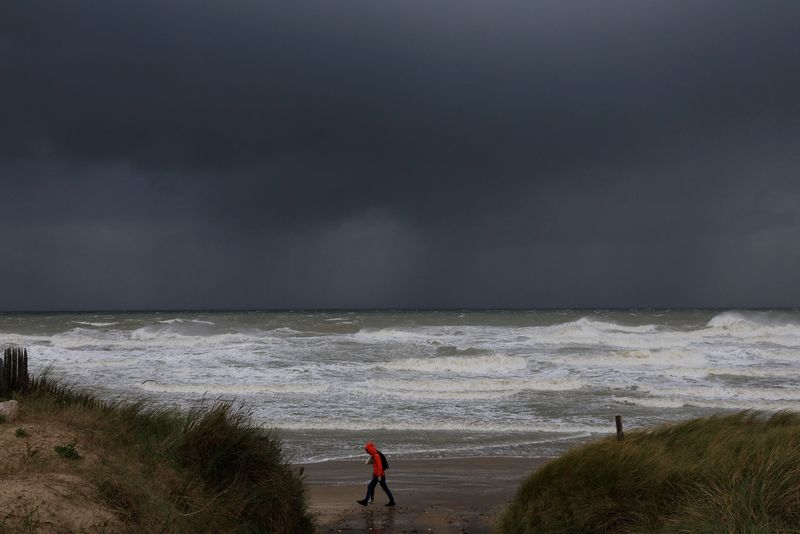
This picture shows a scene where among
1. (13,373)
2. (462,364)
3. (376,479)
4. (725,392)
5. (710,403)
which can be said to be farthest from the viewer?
(462,364)

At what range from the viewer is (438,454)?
15086 mm

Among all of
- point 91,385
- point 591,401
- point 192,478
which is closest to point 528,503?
point 192,478

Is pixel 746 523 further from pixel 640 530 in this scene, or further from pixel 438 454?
pixel 438 454

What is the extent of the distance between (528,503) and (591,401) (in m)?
13.4

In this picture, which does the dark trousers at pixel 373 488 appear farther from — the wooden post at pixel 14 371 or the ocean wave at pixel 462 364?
the ocean wave at pixel 462 364

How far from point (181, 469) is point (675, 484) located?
19.9ft

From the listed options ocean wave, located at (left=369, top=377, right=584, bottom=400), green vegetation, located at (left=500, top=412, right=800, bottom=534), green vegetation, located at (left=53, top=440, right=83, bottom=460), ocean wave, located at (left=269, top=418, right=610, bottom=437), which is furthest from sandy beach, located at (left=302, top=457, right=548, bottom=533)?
ocean wave, located at (left=369, top=377, right=584, bottom=400)

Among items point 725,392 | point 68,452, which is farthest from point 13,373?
point 725,392

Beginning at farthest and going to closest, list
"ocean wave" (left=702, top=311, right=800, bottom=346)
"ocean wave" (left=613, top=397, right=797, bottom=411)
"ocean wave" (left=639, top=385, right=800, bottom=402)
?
"ocean wave" (left=702, top=311, right=800, bottom=346), "ocean wave" (left=639, top=385, right=800, bottom=402), "ocean wave" (left=613, top=397, right=797, bottom=411)

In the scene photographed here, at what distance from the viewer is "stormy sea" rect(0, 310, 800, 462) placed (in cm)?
1727

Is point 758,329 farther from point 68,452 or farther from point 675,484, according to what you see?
point 68,452

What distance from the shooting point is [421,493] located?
12.2 metres

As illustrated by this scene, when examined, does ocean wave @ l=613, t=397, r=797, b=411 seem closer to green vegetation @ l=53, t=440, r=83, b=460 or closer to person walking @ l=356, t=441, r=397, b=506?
person walking @ l=356, t=441, r=397, b=506

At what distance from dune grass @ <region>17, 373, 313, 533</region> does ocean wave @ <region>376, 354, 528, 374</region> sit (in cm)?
2089
